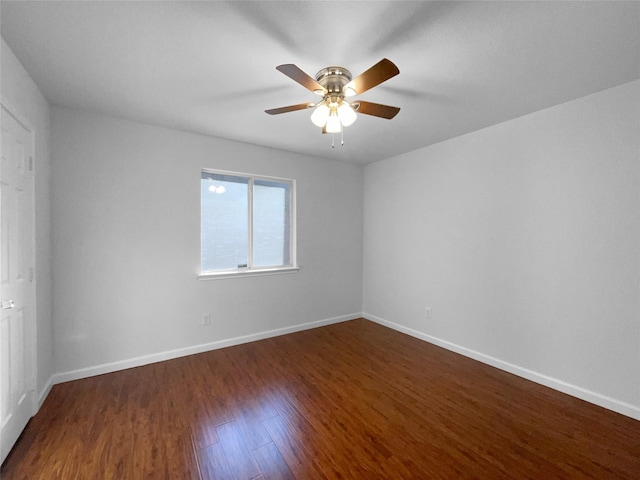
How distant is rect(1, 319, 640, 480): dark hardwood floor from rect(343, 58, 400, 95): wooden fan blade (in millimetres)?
2225

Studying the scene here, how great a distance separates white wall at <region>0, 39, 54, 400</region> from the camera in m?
1.87

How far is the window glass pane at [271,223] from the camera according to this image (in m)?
3.68

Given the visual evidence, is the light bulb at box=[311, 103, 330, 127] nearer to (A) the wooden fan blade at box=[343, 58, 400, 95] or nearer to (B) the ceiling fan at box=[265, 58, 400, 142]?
(B) the ceiling fan at box=[265, 58, 400, 142]

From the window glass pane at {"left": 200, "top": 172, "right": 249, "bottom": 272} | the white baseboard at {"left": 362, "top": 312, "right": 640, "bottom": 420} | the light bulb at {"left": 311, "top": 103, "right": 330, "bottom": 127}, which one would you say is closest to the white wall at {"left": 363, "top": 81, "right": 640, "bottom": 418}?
the white baseboard at {"left": 362, "top": 312, "right": 640, "bottom": 420}

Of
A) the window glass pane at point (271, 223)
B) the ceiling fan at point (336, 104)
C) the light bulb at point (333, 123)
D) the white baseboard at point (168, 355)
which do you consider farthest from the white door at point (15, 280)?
the window glass pane at point (271, 223)

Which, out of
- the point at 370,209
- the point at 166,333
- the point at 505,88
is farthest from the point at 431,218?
the point at 166,333

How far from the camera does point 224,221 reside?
343cm

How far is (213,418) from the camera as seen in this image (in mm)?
2037

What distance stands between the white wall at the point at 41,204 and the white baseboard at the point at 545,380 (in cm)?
383

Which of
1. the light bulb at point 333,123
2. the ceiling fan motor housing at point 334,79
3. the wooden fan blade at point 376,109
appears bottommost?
the light bulb at point 333,123

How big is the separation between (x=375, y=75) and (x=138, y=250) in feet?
9.01

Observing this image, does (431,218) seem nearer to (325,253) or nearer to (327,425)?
(325,253)

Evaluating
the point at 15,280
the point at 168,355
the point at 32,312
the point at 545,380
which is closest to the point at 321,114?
the point at 15,280

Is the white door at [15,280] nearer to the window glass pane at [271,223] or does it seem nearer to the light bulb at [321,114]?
the light bulb at [321,114]
